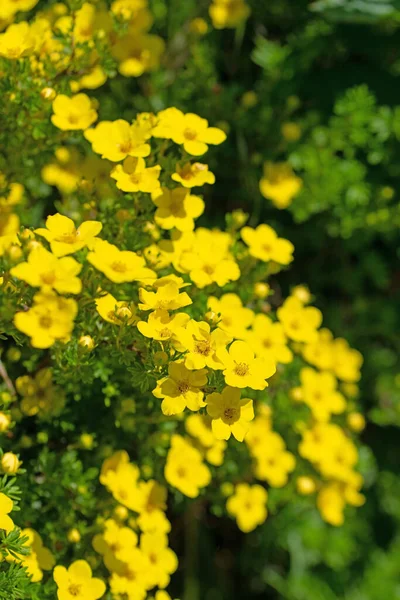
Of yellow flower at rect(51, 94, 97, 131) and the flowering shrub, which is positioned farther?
yellow flower at rect(51, 94, 97, 131)

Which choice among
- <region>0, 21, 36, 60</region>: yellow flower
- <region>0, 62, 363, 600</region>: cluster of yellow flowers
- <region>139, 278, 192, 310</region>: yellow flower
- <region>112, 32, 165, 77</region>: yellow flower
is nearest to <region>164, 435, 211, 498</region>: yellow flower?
<region>0, 62, 363, 600</region>: cluster of yellow flowers

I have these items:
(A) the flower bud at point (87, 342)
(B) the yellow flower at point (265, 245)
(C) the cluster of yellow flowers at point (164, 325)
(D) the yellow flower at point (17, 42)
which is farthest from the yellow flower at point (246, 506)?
(D) the yellow flower at point (17, 42)

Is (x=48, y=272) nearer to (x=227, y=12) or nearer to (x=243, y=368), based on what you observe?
(x=243, y=368)

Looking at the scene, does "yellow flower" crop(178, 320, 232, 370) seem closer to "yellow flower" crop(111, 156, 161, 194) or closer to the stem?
"yellow flower" crop(111, 156, 161, 194)

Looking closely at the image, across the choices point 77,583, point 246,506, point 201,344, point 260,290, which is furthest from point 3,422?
point 246,506

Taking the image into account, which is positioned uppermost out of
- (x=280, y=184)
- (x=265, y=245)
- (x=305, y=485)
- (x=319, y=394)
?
(x=265, y=245)

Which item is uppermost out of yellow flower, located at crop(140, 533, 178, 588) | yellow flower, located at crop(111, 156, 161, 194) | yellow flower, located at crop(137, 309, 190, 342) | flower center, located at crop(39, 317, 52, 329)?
yellow flower, located at crop(111, 156, 161, 194)

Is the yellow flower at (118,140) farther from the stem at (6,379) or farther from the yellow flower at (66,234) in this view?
the stem at (6,379)
